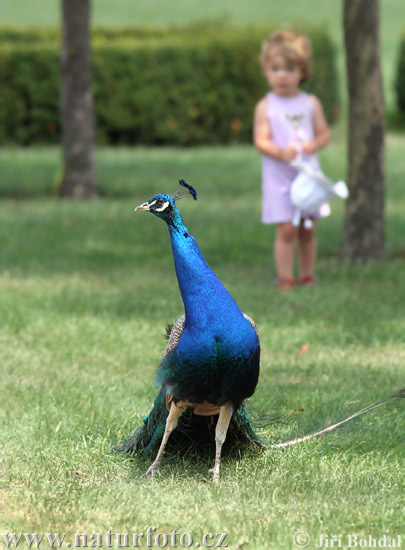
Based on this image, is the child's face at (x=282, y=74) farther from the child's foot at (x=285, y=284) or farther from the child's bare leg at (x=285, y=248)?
the child's foot at (x=285, y=284)

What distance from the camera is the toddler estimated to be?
22.4 feet

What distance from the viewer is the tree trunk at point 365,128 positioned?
776 centimetres

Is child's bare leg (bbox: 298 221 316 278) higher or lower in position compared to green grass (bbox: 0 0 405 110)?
lower

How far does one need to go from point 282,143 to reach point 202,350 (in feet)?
12.6

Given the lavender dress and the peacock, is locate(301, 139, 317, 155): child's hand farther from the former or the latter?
the peacock

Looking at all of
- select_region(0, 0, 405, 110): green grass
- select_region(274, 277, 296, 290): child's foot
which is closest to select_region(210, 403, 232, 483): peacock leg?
select_region(274, 277, 296, 290): child's foot

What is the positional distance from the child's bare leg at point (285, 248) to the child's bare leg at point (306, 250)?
75mm

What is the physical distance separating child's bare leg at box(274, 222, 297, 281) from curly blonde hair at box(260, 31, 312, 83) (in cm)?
118

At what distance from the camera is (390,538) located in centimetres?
310

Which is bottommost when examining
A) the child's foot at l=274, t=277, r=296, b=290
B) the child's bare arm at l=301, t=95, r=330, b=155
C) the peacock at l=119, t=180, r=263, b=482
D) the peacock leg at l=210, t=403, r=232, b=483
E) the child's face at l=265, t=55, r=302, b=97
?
the child's foot at l=274, t=277, r=296, b=290

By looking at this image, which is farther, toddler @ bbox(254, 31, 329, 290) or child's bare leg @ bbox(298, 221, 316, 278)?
child's bare leg @ bbox(298, 221, 316, 278)

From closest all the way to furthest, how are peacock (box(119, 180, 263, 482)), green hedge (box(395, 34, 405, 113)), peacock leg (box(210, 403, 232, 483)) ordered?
peacock (box(119, 180, 263, 482)) → peacock leg (box(210, 403, 232, 483)) → green hedge (box(395, 34, 405, 113))

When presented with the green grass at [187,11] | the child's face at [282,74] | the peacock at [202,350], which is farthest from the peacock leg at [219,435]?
the green grass at [187,11]

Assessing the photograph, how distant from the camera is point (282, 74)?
6.85 meters
